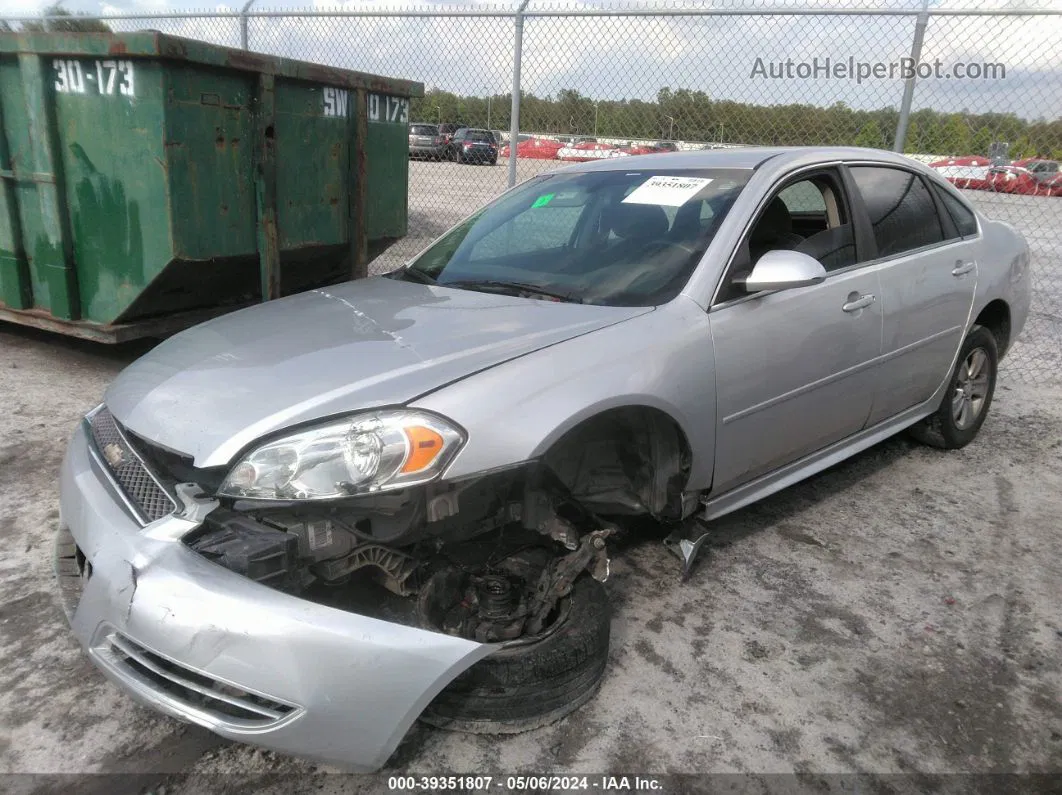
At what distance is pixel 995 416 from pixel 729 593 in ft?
11.2

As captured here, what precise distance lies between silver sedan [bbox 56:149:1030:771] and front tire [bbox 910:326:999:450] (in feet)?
2.92

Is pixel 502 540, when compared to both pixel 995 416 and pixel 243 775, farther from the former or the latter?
pixel 995 416

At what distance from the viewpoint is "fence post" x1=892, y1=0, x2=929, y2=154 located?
576 cm

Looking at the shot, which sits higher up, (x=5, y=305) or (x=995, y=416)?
(x=5, y=305)

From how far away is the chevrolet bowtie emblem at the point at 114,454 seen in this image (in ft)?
7.89

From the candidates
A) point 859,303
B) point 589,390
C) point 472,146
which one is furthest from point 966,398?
point 472,146

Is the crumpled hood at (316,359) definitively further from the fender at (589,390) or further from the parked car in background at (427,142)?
Answer: the parked car in background at (427,142)

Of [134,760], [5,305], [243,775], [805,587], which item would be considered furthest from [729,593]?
[5,305]

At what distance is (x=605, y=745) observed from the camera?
7.77ft

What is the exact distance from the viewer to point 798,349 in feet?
10.6

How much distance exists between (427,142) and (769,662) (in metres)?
9.84

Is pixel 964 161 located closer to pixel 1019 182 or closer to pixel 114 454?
pixel 1019 182

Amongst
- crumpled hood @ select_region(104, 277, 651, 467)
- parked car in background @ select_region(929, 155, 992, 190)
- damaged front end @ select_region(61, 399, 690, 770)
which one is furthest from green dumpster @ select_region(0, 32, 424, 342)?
parked car in background @ select_region(929, 155, 992, 190)

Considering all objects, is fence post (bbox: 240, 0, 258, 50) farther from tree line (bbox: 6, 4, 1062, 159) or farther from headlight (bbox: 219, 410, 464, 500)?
headlight (bbox: 219, 410, 464, 500)
